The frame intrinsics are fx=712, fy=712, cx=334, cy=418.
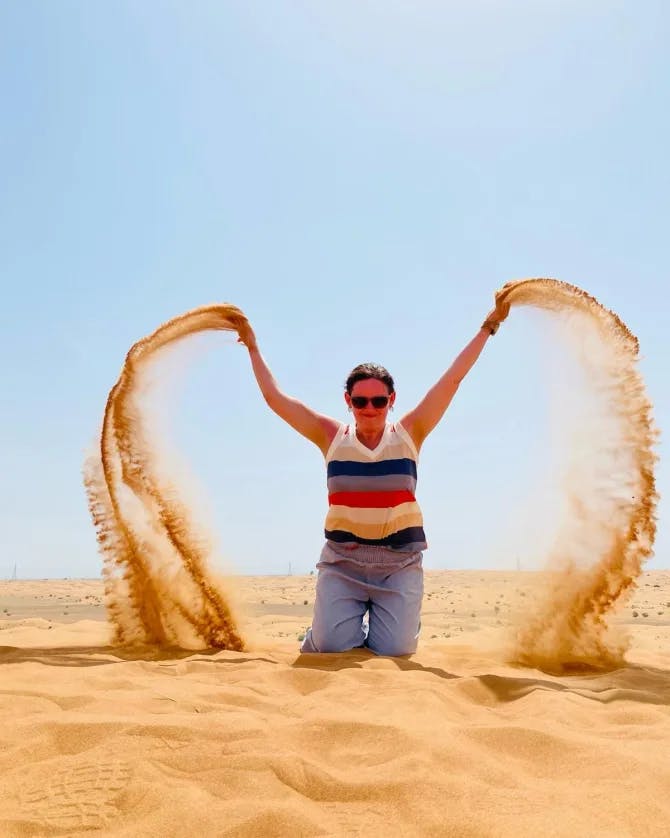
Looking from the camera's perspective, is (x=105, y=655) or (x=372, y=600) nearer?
(x=105, y=655)

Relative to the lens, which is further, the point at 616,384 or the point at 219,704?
the point at 616,384

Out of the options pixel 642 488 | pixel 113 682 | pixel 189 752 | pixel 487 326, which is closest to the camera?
pixel 189 752

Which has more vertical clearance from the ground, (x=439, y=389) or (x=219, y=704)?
(x=439, y=389)

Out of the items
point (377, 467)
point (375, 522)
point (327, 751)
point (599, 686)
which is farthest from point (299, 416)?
point (327, 751)

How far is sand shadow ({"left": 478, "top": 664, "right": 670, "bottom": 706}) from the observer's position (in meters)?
3.63

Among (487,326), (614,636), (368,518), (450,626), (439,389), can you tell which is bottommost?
(450,626)

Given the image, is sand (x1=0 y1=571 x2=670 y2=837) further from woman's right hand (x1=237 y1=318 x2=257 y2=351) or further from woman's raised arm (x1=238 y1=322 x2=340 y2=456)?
woman's right hand (x1=237 y1=318 x2=257 y2=351)

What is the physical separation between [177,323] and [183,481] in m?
1.35

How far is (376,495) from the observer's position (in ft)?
16.6

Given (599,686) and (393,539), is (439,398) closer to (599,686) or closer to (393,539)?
(393,539)

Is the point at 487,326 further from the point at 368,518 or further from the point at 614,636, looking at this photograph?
the point at 614,636

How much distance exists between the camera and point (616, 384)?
5.30 m

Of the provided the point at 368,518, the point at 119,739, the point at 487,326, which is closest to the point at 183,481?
the point at 368,518

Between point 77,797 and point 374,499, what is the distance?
3110mm
